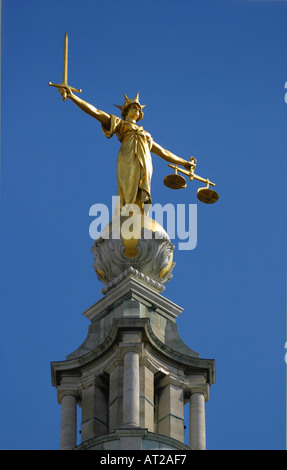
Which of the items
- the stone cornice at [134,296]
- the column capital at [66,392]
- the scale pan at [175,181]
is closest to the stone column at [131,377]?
the column capital at [66,392]

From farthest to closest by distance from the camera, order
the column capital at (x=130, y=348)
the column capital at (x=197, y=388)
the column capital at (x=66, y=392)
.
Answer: the column capital at (x=66, y=392), the column capital at (x=197, y=388), the column capital at (x=130, y=348)

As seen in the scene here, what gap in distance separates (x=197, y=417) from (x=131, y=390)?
2.49 meters

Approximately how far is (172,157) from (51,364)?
855 centimetres

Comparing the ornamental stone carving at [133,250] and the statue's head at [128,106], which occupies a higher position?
the statue's head at [128,106]

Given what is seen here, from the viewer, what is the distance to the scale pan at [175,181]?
301 ft

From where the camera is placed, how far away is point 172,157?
9431 centimetres

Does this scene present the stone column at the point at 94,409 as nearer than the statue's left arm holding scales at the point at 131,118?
Yes

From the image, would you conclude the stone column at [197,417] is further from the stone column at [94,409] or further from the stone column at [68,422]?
the stone column at [68,422]

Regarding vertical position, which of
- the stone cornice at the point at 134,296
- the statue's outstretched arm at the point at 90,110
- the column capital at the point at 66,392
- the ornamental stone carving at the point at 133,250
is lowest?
the column capital at the point at 66,392

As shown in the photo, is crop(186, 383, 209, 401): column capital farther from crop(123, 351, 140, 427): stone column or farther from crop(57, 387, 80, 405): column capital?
crop(57, 387, 80, 405): column capital
